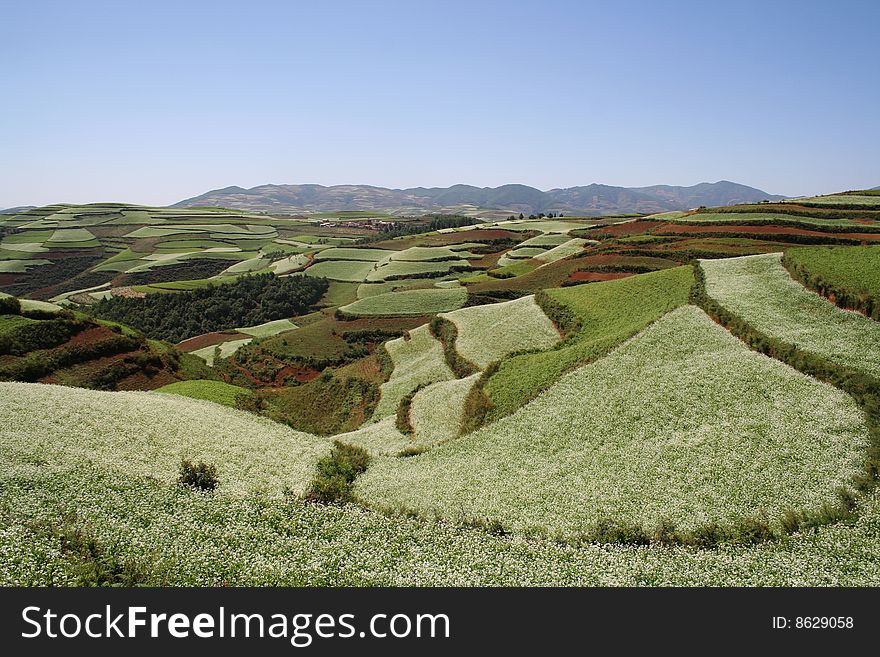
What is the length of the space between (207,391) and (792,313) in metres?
49.6

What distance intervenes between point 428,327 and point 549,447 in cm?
3761

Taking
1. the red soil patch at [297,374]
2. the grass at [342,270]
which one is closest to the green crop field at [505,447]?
the red soil patch at [297,374]

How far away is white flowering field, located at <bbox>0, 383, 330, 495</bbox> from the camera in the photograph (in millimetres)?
23828

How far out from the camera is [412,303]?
90.1 metres

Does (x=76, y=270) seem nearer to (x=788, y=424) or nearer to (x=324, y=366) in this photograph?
(x=324, y=366)

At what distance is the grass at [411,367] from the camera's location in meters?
46.9

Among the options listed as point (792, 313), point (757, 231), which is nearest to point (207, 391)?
point (792, 313)

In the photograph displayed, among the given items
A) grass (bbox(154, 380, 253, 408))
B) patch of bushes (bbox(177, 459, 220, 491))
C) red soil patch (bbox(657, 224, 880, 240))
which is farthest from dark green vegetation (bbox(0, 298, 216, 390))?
red soil patch (bbox(657, 224, 880, 240))

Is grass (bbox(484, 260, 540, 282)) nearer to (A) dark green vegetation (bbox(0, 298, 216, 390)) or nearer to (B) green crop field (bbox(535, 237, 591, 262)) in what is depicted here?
(B) green crop field (bbox(535, 237, 591, 262))

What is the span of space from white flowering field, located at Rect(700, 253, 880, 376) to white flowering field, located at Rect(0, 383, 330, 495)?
100 feet

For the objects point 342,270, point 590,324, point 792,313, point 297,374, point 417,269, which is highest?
point 417,269

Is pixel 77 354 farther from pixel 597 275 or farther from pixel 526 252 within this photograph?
pixel 526 252

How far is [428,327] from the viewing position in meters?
63.7

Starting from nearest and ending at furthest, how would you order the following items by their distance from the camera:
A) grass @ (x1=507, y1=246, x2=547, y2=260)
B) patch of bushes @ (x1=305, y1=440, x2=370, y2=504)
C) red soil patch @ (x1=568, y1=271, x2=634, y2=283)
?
patch of bushes @ (x1=305, y1=440, x2=370, y2=504), red soil patch @ (x1=568, y1=271, x2=634, y2=283), grass @ (x1=507, y1=246, x2=547, y2=260)
